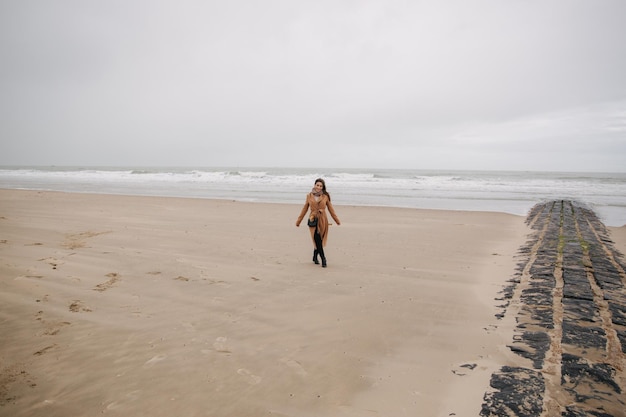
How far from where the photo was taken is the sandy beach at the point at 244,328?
9.54 ft

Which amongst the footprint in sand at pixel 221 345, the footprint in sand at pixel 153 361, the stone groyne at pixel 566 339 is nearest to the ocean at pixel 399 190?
the stone groyne at pixel 566 339

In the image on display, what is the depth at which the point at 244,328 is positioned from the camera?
13.7 ft

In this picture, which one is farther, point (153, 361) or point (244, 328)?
point (244, 328)

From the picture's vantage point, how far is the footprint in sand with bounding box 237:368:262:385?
312cm

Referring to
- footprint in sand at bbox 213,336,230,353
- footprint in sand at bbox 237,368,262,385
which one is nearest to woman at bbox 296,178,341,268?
footprint in sand at bbox 213,336,230,353

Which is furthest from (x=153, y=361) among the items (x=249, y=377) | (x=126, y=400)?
(x=249, y=377)

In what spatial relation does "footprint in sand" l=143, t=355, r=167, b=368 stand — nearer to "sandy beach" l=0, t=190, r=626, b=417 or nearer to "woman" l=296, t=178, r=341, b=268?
"sandy beach" l=0, t=190, r=626, b=417

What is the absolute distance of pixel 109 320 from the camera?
4.21m

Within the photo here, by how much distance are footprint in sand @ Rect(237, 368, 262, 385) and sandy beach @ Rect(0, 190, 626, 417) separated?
0.03 meters

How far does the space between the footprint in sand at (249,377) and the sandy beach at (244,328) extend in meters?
0.03

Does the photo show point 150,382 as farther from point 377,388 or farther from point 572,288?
point 572,288

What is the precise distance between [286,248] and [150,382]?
5569 mm

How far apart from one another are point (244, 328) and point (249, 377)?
103cm

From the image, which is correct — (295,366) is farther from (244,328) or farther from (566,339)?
(566,339)
